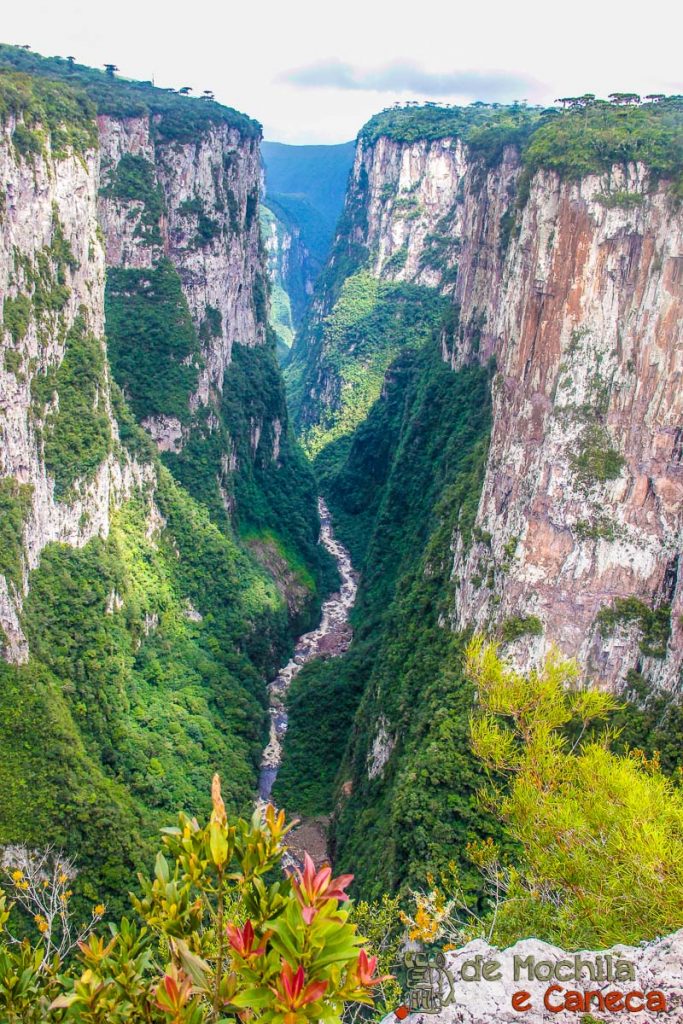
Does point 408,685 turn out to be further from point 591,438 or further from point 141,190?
point 141,190

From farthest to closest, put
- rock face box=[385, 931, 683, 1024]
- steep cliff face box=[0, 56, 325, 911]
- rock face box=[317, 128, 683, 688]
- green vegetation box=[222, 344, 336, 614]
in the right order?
green vegetation box=[222, 344, 336, 614]
steep cliff face box=[0, 56, 325, 911]
rock face box=[317, 128, 683, 688]
rock face box=[385, 931, 683, 1024]

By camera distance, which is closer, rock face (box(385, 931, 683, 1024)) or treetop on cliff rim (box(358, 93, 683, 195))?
rock face (box(385, 931, 683, 1024))

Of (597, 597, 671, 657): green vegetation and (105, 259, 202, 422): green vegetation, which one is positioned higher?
(105, 259, 202, 422): green vegetation

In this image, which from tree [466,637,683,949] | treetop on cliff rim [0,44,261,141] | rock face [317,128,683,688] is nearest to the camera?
tree [466,637,683,949]

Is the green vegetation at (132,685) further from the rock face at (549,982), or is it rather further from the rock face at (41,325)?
the rock face at (549,982)

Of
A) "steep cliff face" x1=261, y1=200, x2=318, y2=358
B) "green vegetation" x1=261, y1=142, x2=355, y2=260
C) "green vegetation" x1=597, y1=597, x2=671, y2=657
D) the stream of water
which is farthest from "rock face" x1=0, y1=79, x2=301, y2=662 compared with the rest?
"green vegetation" x1=261, y1=142, x2=355, y2=260

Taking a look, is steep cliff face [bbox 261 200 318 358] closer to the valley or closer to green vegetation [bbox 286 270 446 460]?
green vegetation [bbox 286 270 446 460]
